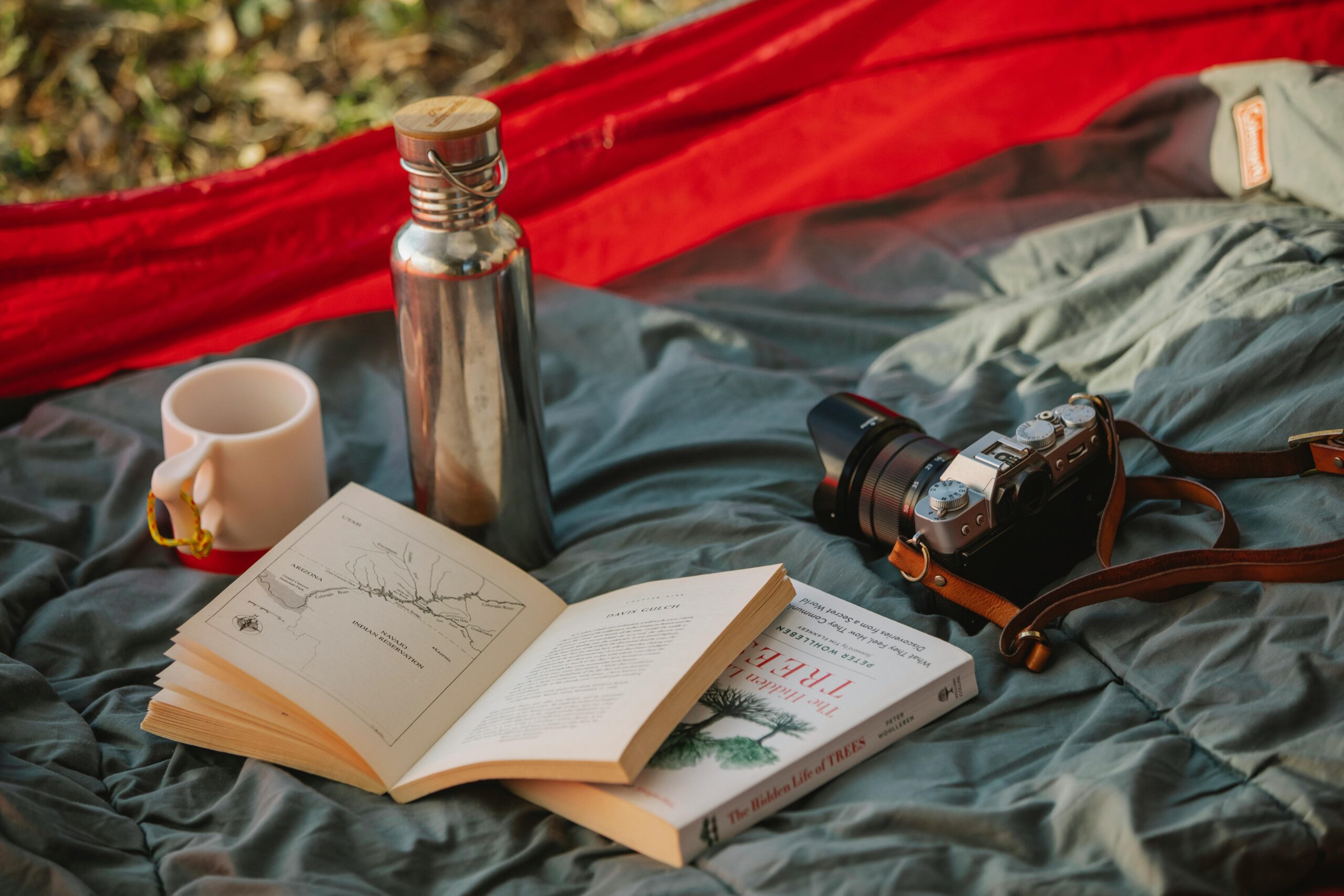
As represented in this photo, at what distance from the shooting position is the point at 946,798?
2.38ft

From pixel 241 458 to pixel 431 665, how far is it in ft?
0.82

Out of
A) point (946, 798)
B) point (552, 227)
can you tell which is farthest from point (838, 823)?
point (552, 227)

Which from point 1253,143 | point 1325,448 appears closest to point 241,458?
point 1325,448

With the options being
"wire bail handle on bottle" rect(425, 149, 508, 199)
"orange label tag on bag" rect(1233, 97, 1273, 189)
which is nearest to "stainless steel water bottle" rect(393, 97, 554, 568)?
"wire bail handle on bottle" rect(425, 149, 508, 199)

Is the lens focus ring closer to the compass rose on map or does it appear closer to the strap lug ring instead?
the strap lug ring

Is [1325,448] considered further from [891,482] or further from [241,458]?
[241,458]

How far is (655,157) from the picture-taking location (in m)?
1.46

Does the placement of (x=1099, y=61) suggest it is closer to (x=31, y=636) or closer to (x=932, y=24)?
(x=932, y=24)

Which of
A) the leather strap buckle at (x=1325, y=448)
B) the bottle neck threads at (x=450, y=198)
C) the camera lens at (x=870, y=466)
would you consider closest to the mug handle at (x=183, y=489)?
the bottle neck threads at (x=450, y=198)

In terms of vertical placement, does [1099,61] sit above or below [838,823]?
above

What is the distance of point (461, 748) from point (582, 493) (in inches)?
14.9

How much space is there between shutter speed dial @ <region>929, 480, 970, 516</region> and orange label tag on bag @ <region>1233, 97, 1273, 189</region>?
65cm

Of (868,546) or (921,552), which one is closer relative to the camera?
(921,552)

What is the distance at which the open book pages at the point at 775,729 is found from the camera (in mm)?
718
